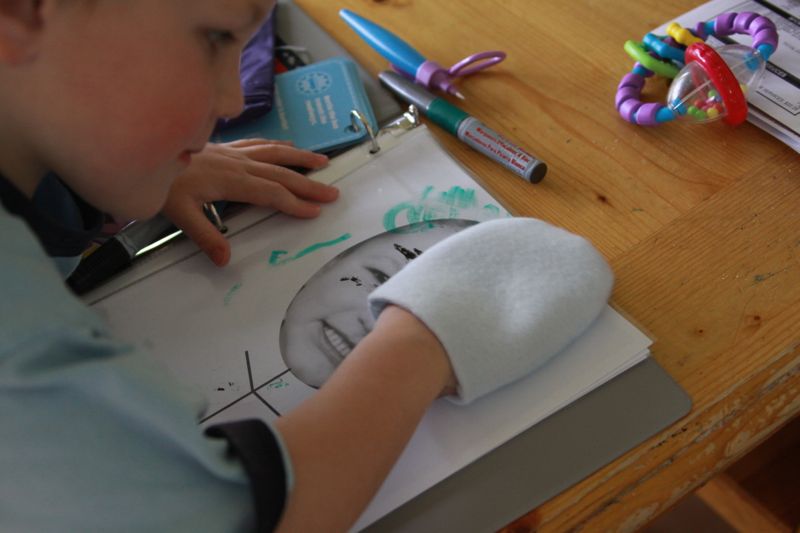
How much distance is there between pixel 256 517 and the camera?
15.8 inches

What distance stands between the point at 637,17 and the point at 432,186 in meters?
0.32

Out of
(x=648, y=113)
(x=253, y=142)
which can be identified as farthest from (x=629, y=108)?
(x=253, y=142)

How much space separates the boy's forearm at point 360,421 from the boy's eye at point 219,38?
0.65ft

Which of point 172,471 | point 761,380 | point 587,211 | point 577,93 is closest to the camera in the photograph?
point 172,471

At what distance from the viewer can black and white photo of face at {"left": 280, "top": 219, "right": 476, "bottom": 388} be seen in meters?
0.53

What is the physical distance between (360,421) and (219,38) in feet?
0.80

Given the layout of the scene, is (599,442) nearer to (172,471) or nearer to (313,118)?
(172,471)

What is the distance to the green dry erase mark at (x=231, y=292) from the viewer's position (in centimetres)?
58

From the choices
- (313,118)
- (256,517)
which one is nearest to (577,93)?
(313,118)

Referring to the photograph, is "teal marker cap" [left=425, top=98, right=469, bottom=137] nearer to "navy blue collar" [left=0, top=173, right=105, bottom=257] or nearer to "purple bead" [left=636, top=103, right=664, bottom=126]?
"purple bead" [left=636, top=103, right=664, bottom=126]

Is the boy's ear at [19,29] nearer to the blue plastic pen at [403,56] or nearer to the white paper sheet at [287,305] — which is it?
the white paper sheet at [287,305]

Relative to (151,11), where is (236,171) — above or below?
below

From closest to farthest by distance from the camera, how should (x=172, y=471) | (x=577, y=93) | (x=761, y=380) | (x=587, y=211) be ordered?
(x=172, y=471) → (x=761, y=380) → (x=587, y=211) → (x=577, y=93)

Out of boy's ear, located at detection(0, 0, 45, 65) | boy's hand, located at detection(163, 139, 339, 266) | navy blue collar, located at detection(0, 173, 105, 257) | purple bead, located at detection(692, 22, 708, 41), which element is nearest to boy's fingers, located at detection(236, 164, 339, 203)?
boy's hand, located at detection(163, 139, 339, 266)
